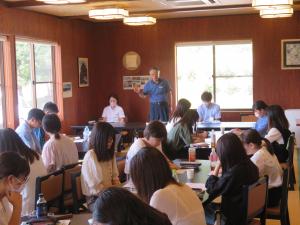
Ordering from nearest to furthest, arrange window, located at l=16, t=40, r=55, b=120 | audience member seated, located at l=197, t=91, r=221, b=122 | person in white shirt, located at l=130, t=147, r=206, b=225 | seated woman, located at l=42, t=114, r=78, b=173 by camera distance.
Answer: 1. person in white shirt, located at l=130, t=147, r=206, b=225
2. seated woman, located at l=42, t=114, r=78, b=173
3. window, located at l=16, t=40, r=55, b=120
4. audience member seated, located at l=197, t=91, r=221, b=122

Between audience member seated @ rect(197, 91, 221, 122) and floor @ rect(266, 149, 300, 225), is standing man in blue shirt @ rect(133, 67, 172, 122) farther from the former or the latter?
floor @ rect(266, 149, 300, 225)

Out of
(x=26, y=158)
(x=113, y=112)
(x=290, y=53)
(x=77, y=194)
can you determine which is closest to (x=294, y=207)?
(x=77, y=194)

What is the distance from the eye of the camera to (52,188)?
391 cm

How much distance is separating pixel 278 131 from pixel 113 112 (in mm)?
5012

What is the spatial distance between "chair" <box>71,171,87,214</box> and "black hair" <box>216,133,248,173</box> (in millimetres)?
1173

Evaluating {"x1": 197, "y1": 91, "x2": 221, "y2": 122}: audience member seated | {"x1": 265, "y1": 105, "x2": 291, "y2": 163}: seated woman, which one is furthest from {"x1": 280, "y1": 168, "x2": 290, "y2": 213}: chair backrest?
{"x1": 197, "y1": 91, "x2": 221, "y2": 122}: audience member seated

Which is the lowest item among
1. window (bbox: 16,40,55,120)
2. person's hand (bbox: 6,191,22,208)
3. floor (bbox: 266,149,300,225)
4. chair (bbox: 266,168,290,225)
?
floor (bbox: 266,149,300,225)

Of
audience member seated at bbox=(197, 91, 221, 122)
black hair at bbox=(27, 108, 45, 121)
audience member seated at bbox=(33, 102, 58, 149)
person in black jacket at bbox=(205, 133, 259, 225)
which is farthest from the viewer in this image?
audience member seated at bbox=(197, 91, 221, 122)

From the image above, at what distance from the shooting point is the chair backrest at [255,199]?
10.5 ft

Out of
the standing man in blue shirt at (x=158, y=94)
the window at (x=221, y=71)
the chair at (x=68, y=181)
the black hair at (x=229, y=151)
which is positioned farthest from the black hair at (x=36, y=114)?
the window at (x=221, y=71)

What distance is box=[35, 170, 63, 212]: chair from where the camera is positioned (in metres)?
3.66

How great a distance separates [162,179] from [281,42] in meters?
8.00

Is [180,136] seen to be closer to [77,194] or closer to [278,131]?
[278,131]

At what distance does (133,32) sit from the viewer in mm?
10648
